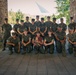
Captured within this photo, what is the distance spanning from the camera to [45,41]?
998 cm

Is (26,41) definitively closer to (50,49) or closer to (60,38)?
(50,49)

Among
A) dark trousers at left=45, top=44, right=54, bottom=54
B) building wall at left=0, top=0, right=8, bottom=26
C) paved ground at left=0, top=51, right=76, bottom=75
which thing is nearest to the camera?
paved ground at left=0, top=51, right=76, bottom=75

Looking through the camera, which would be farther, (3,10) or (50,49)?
(3,10)

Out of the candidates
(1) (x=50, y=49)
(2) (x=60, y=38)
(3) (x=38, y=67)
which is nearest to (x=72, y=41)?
(2) (x=60, y=38)

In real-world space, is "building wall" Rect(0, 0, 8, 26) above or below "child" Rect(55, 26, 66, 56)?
above

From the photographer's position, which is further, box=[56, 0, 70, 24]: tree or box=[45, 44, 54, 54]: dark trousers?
box=[56, 0, 70, 24]: tree

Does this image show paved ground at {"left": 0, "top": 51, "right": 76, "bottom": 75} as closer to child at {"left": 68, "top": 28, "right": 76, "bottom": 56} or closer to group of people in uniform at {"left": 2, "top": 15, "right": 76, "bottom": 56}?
child at {"left": 68, "top": 28, "right": 76, "bottom": 56}

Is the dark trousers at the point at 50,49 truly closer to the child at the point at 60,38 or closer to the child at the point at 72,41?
the child at the point at 60,38

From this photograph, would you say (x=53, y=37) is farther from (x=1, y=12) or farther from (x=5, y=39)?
(x=1, y=12)

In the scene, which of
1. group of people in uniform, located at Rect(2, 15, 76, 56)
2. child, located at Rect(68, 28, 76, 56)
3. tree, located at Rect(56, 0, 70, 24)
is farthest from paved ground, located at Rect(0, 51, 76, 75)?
tree, located at Rect(56, 0, 70, 24)

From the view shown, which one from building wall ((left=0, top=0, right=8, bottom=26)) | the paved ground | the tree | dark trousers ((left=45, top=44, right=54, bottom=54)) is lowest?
the paved ground

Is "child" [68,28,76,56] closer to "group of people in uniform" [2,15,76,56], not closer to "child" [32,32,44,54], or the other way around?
Answer: "group of people in uniform" [2,15,76,56]

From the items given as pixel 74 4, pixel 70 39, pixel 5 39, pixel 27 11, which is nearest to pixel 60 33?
pixel 70 39

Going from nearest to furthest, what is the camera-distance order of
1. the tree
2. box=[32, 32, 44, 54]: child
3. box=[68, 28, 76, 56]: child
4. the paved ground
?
the paved ground
box=[68, 28, 76, 56]: child
box=[32, 32, 44, 54]: child
the tree
